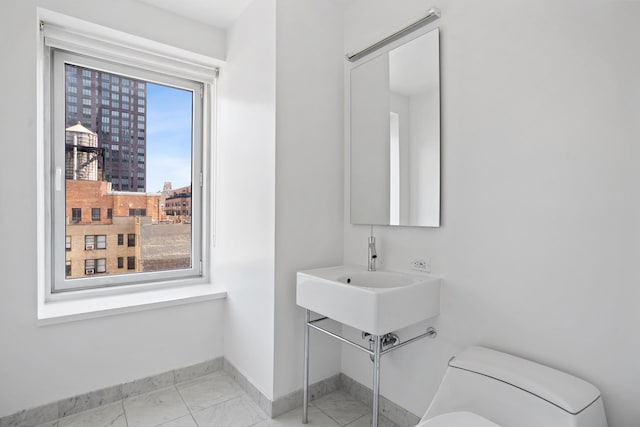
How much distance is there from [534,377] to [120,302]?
2210mm

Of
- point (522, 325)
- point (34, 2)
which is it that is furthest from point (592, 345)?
point (34, 2)

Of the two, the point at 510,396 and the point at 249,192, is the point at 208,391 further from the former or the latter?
the point at 510,396

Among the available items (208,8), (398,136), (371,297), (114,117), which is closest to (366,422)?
(371,297)

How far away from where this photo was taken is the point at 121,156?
238 centimetres

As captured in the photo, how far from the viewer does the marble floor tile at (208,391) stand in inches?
79.4

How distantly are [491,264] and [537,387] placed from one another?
50 centimetres

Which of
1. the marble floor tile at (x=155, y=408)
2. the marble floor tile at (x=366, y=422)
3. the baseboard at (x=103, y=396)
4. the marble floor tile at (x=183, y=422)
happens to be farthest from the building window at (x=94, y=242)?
the marble floor tile at (x=366, y=422)

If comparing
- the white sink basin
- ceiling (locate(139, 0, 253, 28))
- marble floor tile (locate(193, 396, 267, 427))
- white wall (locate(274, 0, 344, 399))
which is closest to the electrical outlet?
the white sink basin

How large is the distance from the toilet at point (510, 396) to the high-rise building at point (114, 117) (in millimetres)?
2335

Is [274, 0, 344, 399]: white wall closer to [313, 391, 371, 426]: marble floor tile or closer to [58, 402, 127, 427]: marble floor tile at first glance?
[313, 391, 371, 426]: marble floor tile

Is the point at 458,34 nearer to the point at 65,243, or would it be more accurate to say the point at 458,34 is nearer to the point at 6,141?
the point at 6,141

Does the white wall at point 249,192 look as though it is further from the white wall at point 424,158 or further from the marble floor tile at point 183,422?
the white wall at point 424,158

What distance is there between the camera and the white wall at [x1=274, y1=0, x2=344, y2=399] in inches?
75.1

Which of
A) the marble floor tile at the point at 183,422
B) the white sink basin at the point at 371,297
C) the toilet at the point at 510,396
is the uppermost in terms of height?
the white sink basin at the point at 371,297
